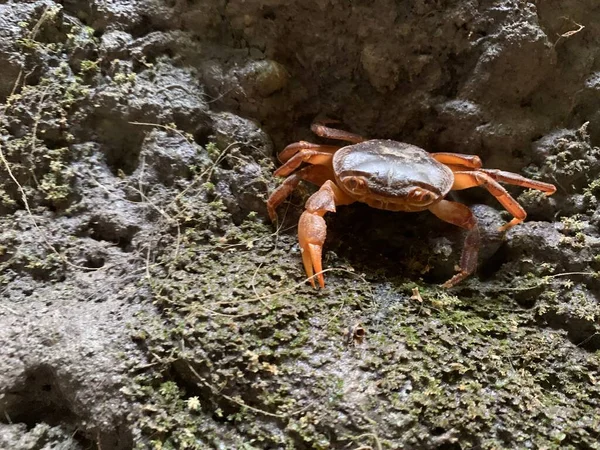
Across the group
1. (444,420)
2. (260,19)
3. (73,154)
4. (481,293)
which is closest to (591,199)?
(481,293)

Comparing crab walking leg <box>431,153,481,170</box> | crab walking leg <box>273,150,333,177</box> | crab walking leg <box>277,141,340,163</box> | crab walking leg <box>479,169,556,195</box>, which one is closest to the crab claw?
crab walking leg <box>273,150,333,177</box>

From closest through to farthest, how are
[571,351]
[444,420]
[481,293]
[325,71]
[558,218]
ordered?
[444,420] < [571,351] < [481,293] < [558,218] < [325,71]

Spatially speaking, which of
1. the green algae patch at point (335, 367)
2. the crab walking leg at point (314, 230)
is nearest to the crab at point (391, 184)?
the crab walking leg at point (314, 230)

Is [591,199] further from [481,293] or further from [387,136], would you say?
[387,136]

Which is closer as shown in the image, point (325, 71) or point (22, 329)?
point (22, 329)

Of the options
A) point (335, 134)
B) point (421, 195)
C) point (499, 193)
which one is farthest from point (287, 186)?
point (499, 193)

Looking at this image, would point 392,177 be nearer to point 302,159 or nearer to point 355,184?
point 355,184

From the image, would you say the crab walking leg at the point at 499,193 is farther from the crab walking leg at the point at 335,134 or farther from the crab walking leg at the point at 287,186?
the crab walking leg at the point at 287,186
